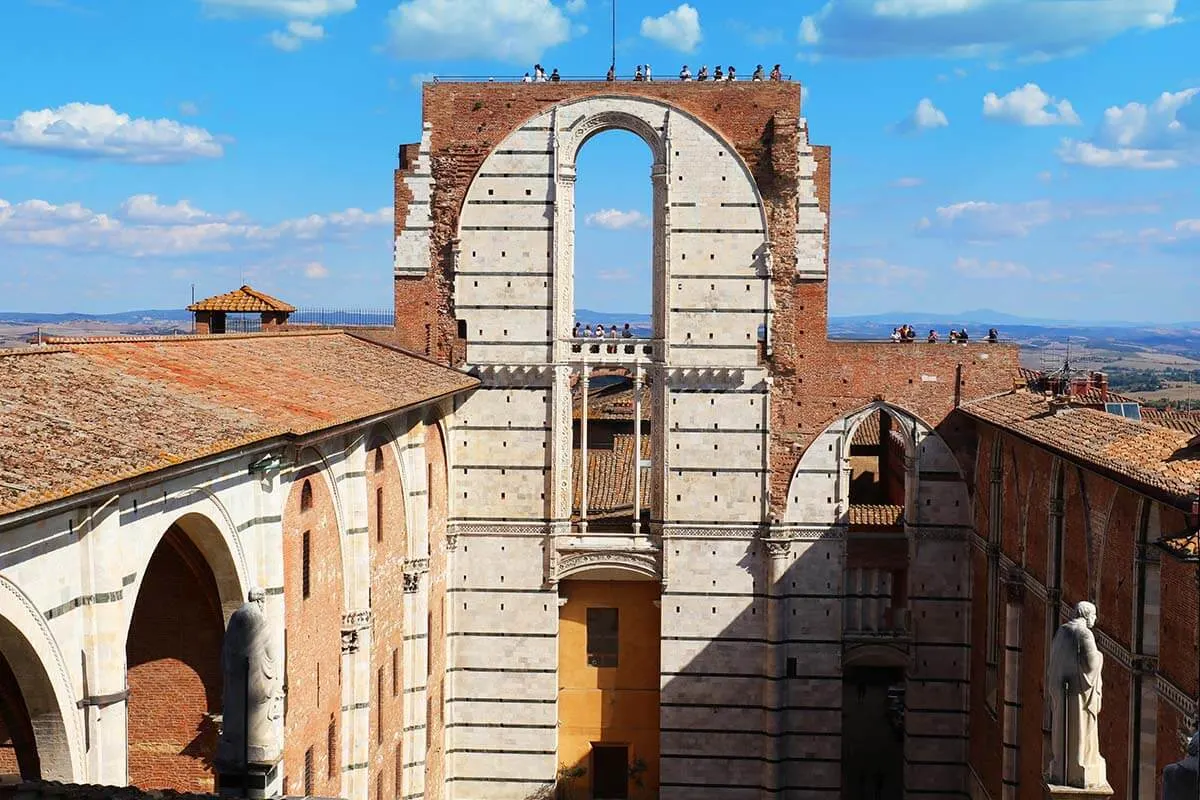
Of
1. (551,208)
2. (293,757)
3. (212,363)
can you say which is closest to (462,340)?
(551,208)

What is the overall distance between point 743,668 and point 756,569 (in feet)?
6.20

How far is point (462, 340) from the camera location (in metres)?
27.9

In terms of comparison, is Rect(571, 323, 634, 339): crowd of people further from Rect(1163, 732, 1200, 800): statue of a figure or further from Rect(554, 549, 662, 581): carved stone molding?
Rect(1163, 732, 1200, 800): statue of a figure

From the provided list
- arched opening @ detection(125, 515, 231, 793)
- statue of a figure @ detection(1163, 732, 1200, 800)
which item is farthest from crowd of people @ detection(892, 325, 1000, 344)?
statue of a figure @ detection(1163, 732, 1200, 800)

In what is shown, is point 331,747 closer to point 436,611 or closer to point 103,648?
point 436,611

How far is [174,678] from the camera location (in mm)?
17297

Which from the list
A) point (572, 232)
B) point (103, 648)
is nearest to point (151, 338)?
point (103, 648)

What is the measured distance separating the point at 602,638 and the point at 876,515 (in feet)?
22.3

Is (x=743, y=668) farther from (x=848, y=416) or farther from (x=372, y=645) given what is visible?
(x=372, y=645)

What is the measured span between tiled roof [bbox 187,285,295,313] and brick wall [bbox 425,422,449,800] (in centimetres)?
526

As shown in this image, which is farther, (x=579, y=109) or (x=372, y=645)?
(x=579, y=109)

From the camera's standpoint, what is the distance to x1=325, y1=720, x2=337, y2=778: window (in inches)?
806

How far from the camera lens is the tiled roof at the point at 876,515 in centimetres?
3067

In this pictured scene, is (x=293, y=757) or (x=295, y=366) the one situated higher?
(x=295, y=366)
